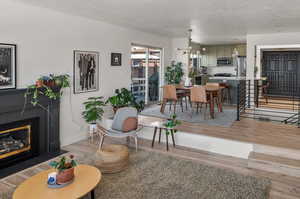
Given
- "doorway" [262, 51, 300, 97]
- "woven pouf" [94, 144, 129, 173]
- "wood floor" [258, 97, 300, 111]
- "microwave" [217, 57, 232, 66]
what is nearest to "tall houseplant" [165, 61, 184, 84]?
"wood floor" [258, 97, 300, 111]

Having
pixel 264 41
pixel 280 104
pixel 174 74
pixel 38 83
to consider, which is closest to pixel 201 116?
pixel 174 74

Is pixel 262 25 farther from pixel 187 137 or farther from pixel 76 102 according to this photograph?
pixel 76 102

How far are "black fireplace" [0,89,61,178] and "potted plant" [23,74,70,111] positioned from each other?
98mm

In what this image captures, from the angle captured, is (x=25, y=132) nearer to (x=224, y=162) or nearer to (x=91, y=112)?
(x=91, y=112)

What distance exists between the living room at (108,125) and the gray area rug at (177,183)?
0.01 meters

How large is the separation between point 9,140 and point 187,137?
Answer: 325 centimetres

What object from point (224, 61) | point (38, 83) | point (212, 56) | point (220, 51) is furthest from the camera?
point (212, 56)

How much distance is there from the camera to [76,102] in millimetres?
5090

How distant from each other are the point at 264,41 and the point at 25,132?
7166 millimetres

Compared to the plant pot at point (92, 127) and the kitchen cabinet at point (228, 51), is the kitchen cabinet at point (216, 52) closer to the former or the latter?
the kitchen cabinet at point (228, 51)

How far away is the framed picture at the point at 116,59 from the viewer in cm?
600

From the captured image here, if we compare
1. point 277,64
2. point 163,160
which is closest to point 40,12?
point 163,160

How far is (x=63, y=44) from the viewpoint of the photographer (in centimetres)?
469

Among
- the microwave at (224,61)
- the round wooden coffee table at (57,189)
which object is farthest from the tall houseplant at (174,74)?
the round wooden coffee table at (57,189)
